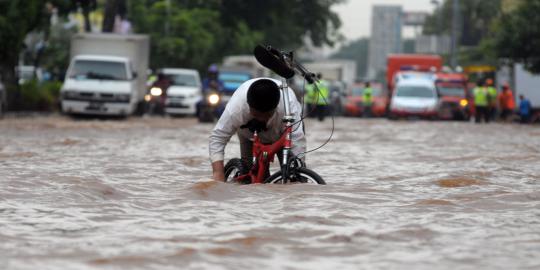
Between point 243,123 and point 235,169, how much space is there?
2.60ft

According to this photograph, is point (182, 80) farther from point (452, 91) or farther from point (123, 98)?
point (452, 91)

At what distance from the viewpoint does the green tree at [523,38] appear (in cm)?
4209

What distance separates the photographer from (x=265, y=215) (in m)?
9.48

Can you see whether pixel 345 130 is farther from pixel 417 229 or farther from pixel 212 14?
pixel 212 14

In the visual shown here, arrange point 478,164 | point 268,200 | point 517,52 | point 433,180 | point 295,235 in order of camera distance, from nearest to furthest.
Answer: point 295,235 < point 268,200 < point 433,180 < point 478,164 < point 517,52

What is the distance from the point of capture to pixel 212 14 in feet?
184

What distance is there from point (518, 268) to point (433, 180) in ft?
21.5

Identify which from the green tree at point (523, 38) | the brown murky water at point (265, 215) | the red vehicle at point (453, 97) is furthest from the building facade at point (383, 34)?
the brown murky water at point (265, 215)

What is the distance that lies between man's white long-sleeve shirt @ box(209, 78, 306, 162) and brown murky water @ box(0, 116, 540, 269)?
0.38 metres

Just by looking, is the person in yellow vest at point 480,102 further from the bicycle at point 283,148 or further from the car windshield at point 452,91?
the bicycle at point 283,148

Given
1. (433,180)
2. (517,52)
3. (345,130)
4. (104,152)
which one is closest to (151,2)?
(517,52)

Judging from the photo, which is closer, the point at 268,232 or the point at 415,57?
the point at 268,232

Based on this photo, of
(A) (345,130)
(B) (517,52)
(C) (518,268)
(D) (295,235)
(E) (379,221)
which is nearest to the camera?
(C) (518,268)

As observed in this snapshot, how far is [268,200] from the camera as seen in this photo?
1018cm
